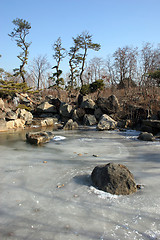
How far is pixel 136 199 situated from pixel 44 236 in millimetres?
1319

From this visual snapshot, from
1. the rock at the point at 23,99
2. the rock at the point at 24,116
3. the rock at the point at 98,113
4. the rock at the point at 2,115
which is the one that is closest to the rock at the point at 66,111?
the rock at the point at 98,113

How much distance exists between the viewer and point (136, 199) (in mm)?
2279

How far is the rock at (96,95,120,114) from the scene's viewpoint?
11.7m

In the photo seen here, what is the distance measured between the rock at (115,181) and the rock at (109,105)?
928 cm

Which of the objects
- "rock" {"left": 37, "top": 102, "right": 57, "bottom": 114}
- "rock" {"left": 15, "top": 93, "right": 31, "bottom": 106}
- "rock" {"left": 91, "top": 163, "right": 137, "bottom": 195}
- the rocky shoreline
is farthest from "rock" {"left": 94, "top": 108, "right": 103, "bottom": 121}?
"rock" {"left": 91, "top": 163, "right": 137, "bottom": 195}

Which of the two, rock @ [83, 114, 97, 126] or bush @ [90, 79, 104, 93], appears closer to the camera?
rock @ [83, 114, 97, 126]

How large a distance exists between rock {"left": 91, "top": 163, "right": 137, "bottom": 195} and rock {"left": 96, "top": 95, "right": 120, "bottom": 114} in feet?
30.5

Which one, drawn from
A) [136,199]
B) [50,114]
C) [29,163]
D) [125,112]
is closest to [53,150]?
[29,163]

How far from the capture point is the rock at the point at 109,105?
1167cm

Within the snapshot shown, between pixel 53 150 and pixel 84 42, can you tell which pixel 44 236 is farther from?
pixel 84 42

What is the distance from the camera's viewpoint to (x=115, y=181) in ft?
8.19

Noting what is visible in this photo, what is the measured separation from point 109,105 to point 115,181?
32.0 feet

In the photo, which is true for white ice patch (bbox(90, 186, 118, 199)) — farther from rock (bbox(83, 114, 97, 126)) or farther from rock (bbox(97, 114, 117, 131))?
rock (bbox(83, 114, 97, 126))

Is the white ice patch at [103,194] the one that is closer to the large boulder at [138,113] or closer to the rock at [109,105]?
the large boulder at [138,113]
